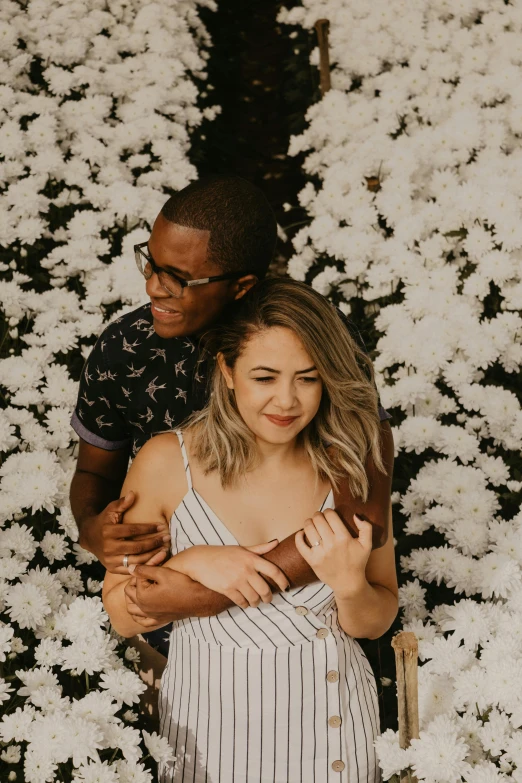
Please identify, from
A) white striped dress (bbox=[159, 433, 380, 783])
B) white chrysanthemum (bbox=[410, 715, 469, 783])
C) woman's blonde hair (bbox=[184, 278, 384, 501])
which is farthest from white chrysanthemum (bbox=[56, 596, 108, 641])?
white chrysanthemum (bbox=[410, 715, 469, 783])

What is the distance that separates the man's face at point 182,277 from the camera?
246 cm

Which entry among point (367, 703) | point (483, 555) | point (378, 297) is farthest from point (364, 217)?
point (367, 703)

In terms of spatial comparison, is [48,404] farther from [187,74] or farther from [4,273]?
[187,74]

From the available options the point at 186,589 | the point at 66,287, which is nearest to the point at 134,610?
the point at 186,589

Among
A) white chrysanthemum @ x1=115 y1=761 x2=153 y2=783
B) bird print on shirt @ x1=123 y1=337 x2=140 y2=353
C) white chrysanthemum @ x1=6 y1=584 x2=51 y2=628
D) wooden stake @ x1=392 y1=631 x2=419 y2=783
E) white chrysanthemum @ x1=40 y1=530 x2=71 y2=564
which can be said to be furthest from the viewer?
white chrysanthemum @ x1=40 y1=530 x2=71 y2=564

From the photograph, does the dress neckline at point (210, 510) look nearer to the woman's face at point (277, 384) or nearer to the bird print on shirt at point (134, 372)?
the woman's face at point (277, 384)

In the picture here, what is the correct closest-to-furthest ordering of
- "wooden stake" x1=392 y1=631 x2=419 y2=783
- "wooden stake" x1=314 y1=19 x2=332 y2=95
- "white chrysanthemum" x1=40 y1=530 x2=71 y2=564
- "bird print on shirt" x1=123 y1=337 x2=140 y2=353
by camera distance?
"wooden stake" x1=392 y1=631 x2=419 y2=783
"bird print on shirt" x1=123 y1=337 x2=140 y2=353
"white chrysanthemum" x1=40 y1=530 x2=71 y2=564
"wooden stake" x1=314 y1=19 x2=332 y2=95

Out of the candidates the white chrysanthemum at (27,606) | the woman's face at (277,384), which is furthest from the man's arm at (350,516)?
the white chrysanthemum at (27,606)

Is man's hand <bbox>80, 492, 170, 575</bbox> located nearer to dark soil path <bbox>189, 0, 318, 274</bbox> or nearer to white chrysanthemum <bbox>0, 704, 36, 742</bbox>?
white chrysanthemum <bbox>0, 704, 36, 742</bbox>

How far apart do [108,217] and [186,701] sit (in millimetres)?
A: 2850

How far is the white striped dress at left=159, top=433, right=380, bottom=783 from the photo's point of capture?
221 centimetres

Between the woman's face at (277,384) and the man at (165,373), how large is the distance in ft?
0.95

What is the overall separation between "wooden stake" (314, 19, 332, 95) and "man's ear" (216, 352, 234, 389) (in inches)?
159

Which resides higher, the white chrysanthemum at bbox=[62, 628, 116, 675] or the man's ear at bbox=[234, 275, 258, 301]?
the man's ear at bbox=[234, 275, 258, 301]
